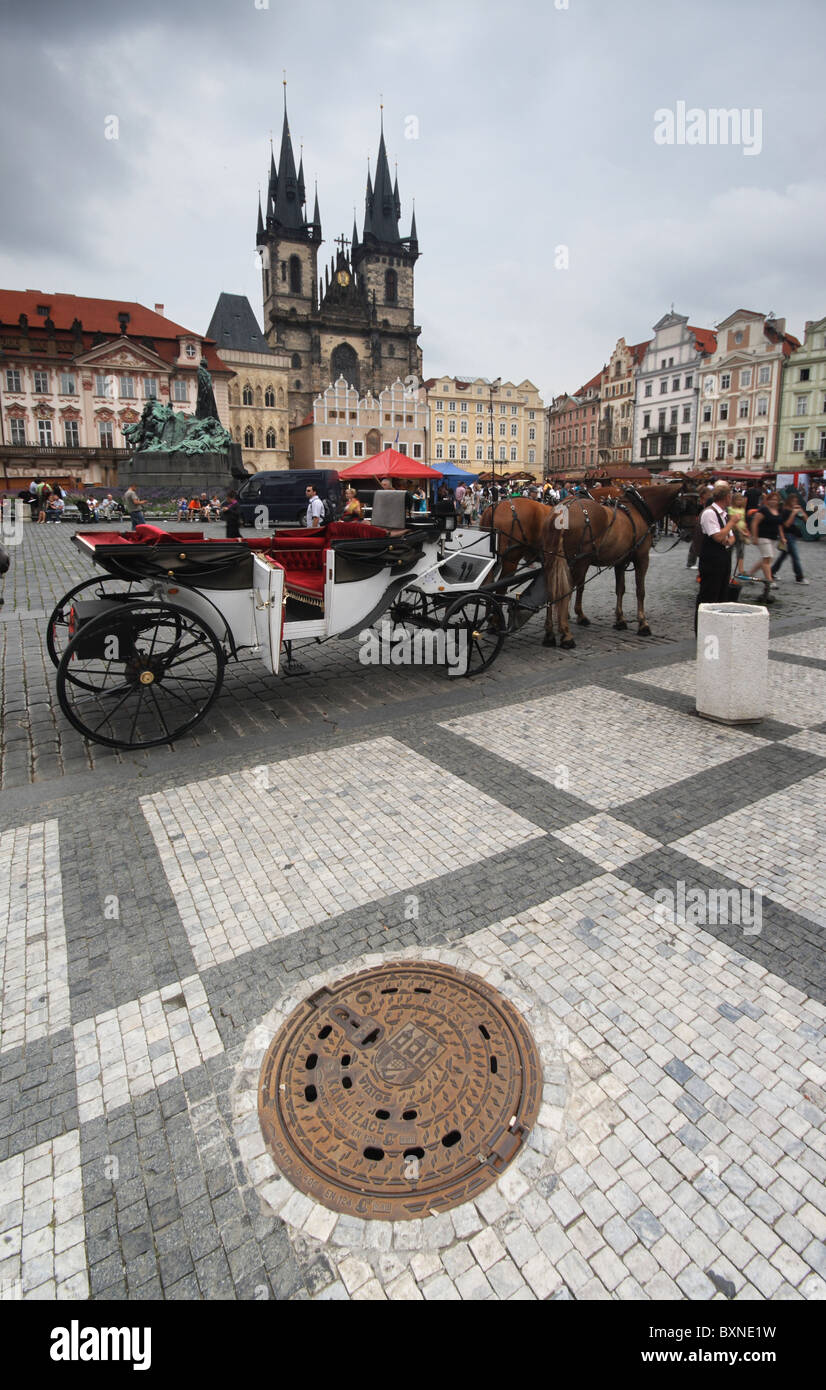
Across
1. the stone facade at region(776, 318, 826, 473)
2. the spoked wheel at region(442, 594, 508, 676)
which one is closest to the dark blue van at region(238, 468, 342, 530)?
the spoked wheel at region(442, 594, 508, 676)

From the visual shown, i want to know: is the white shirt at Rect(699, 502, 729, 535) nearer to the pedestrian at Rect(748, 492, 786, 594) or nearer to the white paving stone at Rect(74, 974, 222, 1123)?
the pedestrian at Rect(748, 492, 786, 594)

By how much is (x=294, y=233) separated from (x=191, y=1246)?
106 meters

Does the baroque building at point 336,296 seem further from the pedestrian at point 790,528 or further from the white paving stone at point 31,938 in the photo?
the white paving stone at point 31,938

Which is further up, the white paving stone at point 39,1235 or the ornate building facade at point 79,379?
the ornate building facade at point 79,379

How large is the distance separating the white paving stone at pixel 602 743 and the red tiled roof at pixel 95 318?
224ft

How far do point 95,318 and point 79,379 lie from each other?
7695 millimetres

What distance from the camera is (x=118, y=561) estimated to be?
551 cm

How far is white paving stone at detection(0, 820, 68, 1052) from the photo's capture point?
300cm

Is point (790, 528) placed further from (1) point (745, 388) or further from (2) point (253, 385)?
(2) point (253, 385)

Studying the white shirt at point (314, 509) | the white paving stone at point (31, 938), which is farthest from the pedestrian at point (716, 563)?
the white shirt at point (314, 509)

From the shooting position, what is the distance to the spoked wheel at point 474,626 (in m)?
7.63

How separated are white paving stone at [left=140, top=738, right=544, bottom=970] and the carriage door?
1.02 m

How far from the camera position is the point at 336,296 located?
303 ft
